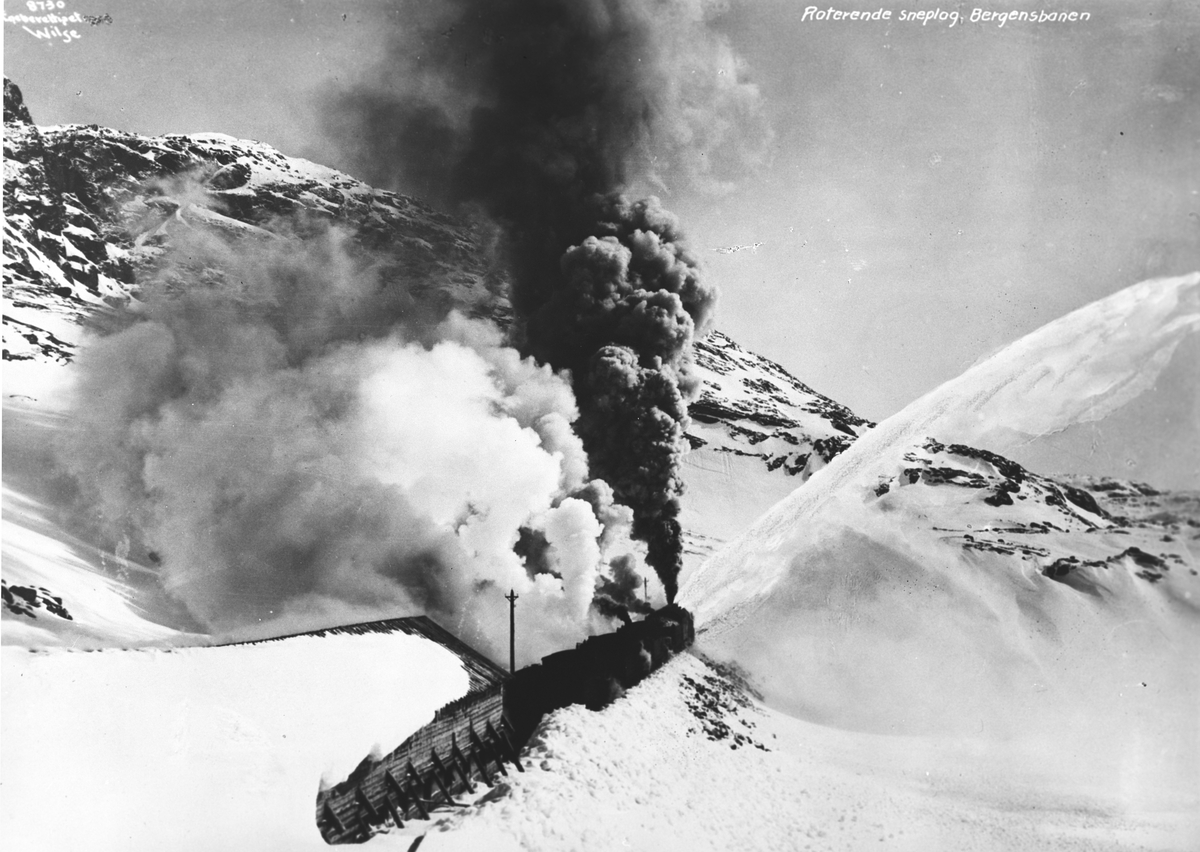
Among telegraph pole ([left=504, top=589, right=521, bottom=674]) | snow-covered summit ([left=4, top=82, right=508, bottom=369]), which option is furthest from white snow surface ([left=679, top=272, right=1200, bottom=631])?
snow-covered summit ([left=4, top=82, right=508, bottom=369])

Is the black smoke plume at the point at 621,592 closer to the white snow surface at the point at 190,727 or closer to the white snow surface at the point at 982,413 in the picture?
the white snow surface at the point at 982,413

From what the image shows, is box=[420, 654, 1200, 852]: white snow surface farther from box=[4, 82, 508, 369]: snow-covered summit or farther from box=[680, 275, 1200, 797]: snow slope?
box=[4, 82, 508, 369]: snow-covered summit

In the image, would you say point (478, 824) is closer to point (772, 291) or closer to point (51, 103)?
point (772, 291)

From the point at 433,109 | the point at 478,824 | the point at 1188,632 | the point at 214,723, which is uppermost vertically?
the point at 433,109

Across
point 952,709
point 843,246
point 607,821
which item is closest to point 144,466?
point 607,821

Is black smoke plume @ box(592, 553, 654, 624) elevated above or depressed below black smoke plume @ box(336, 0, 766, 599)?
below

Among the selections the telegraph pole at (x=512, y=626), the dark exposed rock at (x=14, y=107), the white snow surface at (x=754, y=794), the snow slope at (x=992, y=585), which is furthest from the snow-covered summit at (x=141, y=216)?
the white snow surface at (x=754, y=794)
